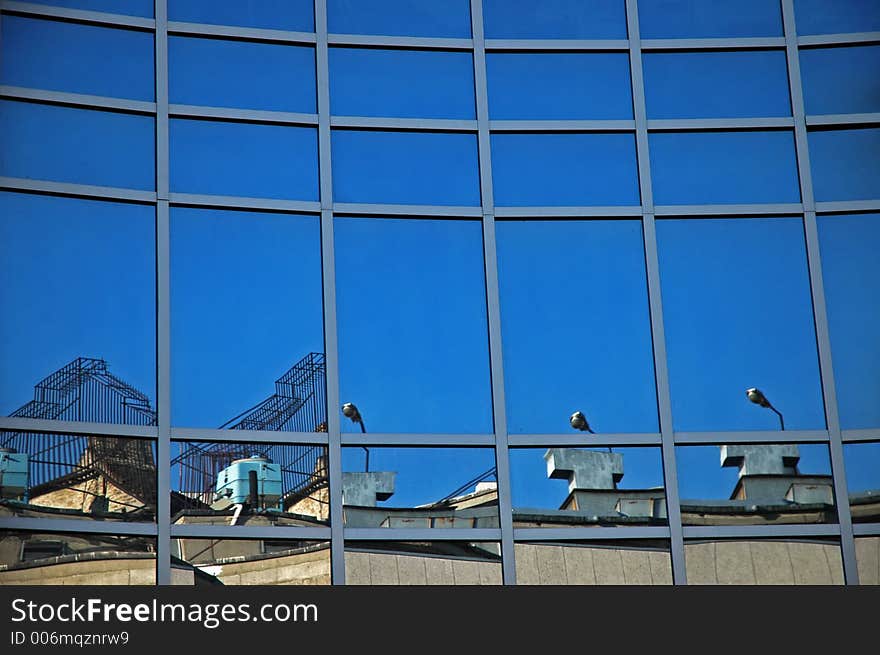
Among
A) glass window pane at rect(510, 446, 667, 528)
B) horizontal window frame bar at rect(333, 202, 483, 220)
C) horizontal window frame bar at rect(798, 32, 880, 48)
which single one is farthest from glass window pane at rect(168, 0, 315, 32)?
horizontal window frame bar at rect(798, 32, 880, 48)

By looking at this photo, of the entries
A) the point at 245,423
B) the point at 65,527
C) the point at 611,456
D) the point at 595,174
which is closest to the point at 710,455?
the point at 611,456

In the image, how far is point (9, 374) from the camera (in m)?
13.7

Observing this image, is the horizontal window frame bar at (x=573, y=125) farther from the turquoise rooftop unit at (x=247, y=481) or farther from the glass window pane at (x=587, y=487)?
the turquoise rooftop unit at (x=247, y=481)

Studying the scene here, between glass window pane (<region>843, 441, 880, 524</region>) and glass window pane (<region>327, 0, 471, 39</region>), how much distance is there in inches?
208

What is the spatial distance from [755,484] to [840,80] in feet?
13.3

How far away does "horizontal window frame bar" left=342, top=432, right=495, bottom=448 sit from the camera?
14.1 metres

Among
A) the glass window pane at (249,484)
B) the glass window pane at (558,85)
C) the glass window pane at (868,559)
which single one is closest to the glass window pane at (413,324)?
the glass window pane at (249,484)

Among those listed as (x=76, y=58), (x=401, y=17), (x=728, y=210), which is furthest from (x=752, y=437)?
(x=76, y=58)

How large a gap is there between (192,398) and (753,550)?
5.02 metres

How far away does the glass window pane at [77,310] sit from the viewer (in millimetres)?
13788

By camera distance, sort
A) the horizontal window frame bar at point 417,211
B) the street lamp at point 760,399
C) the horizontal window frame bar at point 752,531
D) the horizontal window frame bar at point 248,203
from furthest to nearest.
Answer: the horizontal window frame bar at point 417,211 < the horizontal window frame bar at point 248,203 < the street lamp at point 760,399 < the horizontal window frame bar at point 752,531

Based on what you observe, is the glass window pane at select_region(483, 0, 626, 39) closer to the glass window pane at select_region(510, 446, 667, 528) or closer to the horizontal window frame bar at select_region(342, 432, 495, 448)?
the horizontal window frame bar at select_region(342, 432, 495, 448)

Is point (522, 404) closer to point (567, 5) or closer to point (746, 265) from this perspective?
point (746, 265)

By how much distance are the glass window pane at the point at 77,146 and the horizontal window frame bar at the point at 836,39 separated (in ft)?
20.4
